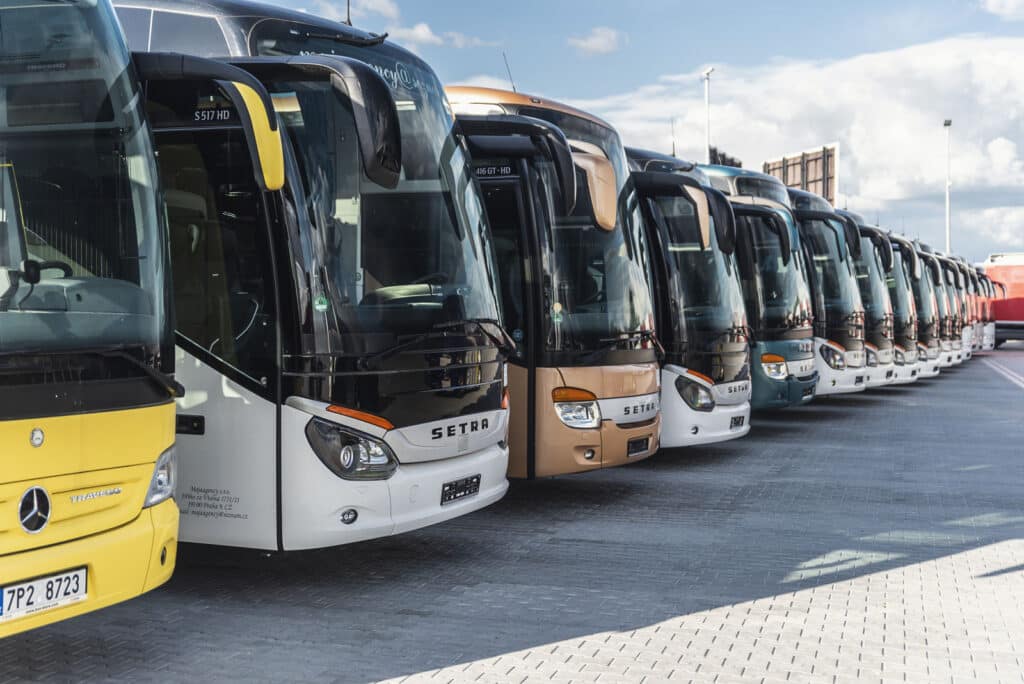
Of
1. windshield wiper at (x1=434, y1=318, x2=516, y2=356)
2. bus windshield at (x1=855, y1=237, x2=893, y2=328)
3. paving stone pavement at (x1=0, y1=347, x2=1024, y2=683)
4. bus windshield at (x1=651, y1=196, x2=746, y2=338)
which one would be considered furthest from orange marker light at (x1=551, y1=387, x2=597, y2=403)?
bus windshield at (x1=855, y1=237, x2=893, y2=328)

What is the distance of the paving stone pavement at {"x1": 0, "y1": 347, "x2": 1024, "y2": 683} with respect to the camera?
5625mm

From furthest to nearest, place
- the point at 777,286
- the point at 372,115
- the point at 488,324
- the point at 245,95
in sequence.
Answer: the point at 777,286 → the point at 488,324 → the point at 372,115 → the point at 245,95

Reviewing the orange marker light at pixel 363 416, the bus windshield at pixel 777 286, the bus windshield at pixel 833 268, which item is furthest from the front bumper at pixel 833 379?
the orange marker light at pixel 363 416

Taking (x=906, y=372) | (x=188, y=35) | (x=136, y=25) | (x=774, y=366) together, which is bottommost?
(x=906, y=372)

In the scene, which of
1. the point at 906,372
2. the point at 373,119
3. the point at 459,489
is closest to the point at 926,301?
the point at 906,372

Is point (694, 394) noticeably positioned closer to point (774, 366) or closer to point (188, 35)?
point (774, 366)

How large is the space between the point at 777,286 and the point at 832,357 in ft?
7.84

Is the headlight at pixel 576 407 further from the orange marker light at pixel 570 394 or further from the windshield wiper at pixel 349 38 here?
the windshield wiper at pixel 349 38

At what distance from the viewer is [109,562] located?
16.5 feet

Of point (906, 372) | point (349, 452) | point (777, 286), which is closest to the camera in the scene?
point (349, 452)

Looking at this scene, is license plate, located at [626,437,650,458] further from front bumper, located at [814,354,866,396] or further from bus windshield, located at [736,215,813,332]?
front bumper, located at [814,354,866,396]

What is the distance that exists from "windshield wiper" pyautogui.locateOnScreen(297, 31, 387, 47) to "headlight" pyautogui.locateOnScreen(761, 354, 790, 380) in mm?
8731

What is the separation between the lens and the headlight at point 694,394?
1180 centimetres

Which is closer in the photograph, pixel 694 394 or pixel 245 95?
pixel 245 95
